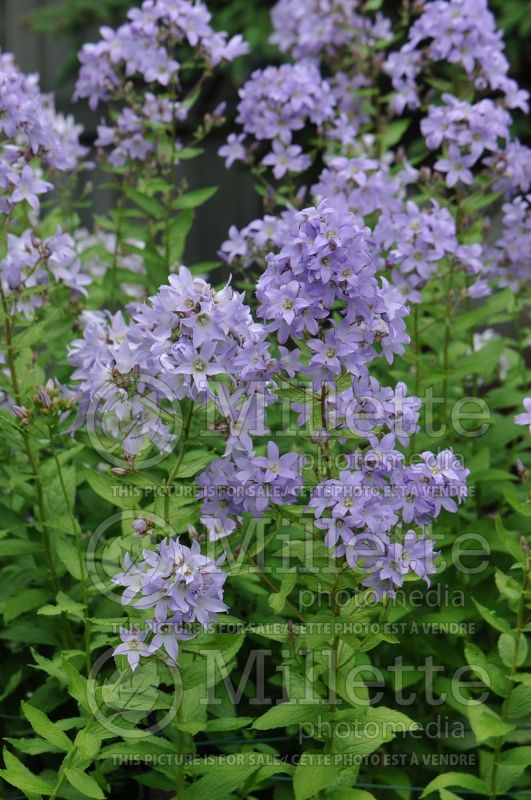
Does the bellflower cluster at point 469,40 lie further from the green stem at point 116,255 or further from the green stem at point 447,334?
the green stem at point 116,255

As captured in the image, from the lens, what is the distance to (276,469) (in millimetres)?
2158

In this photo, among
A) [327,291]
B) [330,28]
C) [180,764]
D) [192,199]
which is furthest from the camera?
[330,28]

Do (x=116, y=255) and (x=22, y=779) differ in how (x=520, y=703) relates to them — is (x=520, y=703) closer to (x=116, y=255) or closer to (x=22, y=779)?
(x=22, y=779)

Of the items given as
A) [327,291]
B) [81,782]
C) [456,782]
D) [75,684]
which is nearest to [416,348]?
[327,291]

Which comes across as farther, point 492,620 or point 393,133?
point 393,133

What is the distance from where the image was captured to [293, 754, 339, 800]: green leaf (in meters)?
2.11

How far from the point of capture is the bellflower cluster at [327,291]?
6.59 feet

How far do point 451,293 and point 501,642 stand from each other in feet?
3.51

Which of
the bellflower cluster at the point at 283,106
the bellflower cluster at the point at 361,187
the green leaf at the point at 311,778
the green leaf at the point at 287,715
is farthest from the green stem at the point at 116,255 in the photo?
the green leaf at the point at 311,778

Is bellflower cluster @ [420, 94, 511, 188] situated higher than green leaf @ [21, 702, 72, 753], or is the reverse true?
bellflower cluster @ [420, 94, 511, 188]

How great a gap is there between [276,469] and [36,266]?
109cm

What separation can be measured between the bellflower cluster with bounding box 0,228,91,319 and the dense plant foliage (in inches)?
0.4

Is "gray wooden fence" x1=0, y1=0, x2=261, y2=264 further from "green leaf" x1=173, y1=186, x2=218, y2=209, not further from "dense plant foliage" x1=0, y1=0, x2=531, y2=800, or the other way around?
"green leaf" x1=173, y1=186, x2=218, y2=209

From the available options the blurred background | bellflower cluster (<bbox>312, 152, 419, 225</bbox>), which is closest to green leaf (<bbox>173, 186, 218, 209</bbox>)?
bellflower cluster (<bbox>312, 152, 419, 225</bbox>)
